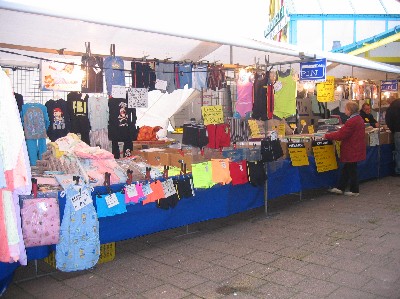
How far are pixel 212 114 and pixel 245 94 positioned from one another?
2.92 feet

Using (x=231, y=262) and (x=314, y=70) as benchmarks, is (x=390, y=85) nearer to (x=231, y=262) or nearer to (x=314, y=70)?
(x=314, y=70)

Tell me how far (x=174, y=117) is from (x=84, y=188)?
240 inches

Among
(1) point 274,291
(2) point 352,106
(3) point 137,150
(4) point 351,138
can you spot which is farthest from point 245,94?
(1) point 274,291

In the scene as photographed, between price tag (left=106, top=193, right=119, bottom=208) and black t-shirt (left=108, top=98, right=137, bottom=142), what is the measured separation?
5.42 ft

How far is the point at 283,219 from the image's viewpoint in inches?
265

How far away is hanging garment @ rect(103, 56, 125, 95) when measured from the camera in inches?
218

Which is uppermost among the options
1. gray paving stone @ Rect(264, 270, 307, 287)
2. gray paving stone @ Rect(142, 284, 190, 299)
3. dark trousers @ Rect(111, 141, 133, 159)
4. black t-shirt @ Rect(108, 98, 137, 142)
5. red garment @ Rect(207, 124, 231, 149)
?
black t-shirt @ Rect(108, 98, 137, 142)

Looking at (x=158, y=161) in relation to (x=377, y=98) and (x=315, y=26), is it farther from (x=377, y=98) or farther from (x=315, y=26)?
(x=315, y=26)

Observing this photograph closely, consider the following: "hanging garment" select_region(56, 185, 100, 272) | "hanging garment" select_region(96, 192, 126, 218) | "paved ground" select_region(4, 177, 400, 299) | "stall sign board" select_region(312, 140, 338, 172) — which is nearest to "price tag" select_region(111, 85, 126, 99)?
"hanging garment" select_region(96, 192, 126, 218)

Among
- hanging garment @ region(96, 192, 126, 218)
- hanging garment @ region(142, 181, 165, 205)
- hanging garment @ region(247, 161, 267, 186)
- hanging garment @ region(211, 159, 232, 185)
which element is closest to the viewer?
hanging garment @ region(96, 192, 126, 218)

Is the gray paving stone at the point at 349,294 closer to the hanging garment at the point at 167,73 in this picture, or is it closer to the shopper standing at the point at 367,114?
the hanging garment at the point at 167,73

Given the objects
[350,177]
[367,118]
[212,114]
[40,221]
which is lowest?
[350,177]

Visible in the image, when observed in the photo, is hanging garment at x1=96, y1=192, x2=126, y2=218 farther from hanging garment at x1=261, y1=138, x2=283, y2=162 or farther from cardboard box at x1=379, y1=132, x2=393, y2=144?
cardboard box at x1=379, y1=132, x2=393, y2=144

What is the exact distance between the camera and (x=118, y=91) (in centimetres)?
565
